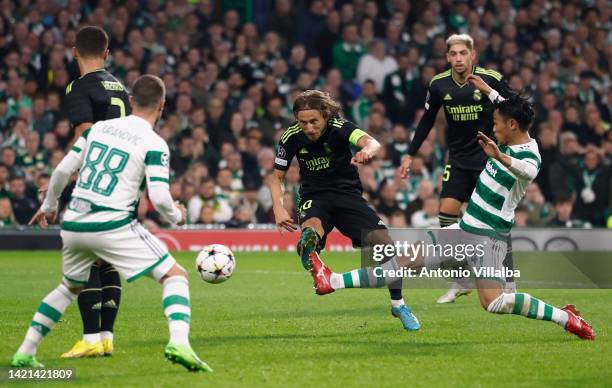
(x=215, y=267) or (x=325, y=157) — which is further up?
(x=325, y=157)

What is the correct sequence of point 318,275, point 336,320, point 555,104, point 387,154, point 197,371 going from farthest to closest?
point 555,104 < point 387,154 < point 336,320 < point 318,275 < point 197,371

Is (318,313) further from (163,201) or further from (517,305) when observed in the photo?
(163,201)

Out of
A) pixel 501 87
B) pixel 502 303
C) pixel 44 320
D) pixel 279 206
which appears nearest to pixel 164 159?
pixel 44 320

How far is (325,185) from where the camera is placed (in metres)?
9.62

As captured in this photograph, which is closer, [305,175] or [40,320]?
[40,320]

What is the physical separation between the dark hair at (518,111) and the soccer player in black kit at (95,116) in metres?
2.74

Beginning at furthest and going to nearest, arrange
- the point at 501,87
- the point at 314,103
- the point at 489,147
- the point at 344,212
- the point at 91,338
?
the point at 501,87, the point at 344,212, the point at 314,103, the point at 489,147, the point at 91,338

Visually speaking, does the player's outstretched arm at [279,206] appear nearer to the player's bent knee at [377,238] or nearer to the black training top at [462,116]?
the player's bent knee at [377,238]

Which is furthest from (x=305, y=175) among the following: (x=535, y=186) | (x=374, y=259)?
(x=535, y=186)

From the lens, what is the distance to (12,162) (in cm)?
1830

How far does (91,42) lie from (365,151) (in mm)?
2080

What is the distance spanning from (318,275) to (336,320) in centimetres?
102

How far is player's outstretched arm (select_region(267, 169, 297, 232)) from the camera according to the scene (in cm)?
919

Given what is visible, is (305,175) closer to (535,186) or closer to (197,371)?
(197,371)
